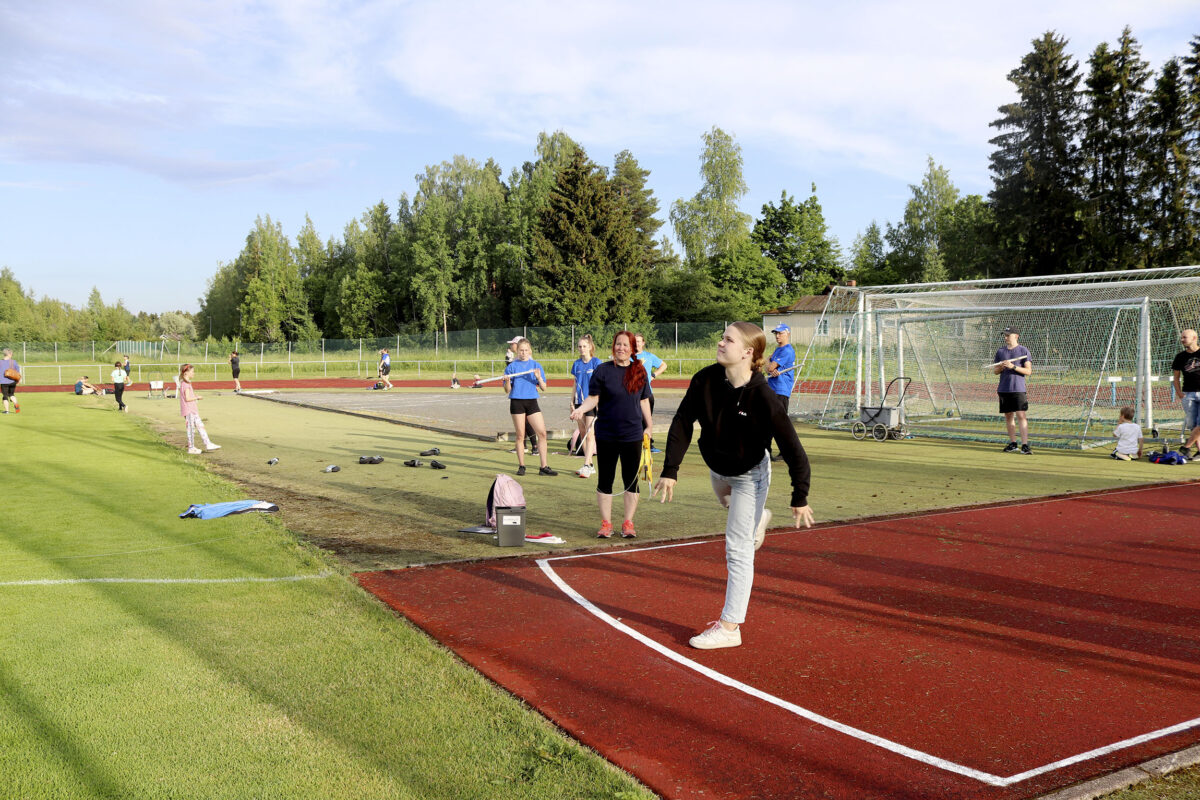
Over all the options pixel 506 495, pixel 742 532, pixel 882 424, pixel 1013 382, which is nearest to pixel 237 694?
pixel 742 532

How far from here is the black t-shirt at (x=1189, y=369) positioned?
1329 cm

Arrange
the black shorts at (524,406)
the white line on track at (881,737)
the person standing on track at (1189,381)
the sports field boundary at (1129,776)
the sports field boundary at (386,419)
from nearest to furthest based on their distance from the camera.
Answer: the sports field boundary at (1129,776), the white line on track at (881,737), the black shorts at (524,406), the person standing on track at (1189,381), the sports field boundary at (386,419)

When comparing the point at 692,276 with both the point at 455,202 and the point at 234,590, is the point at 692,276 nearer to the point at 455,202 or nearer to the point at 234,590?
the point at 455,202

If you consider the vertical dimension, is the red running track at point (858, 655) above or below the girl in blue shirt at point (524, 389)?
below

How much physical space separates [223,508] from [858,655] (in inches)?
283

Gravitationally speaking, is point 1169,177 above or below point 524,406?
above

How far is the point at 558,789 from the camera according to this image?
11.1 ft

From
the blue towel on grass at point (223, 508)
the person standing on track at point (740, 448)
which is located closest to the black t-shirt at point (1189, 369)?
the person standing on track at point (740, 448)

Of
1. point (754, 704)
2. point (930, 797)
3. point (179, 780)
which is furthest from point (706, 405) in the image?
point (179, 780)

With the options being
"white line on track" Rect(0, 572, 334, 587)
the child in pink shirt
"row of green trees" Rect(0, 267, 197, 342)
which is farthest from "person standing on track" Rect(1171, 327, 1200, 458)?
"row of green trees" Rect(0, 267, 197, 342)

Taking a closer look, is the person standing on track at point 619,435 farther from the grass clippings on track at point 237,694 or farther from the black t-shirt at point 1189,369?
the black t-shirt at point 1189,369

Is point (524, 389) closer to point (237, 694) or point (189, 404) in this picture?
point (189, 404)

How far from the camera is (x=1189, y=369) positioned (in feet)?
43.9

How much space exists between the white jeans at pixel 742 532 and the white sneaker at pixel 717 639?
0.07m
